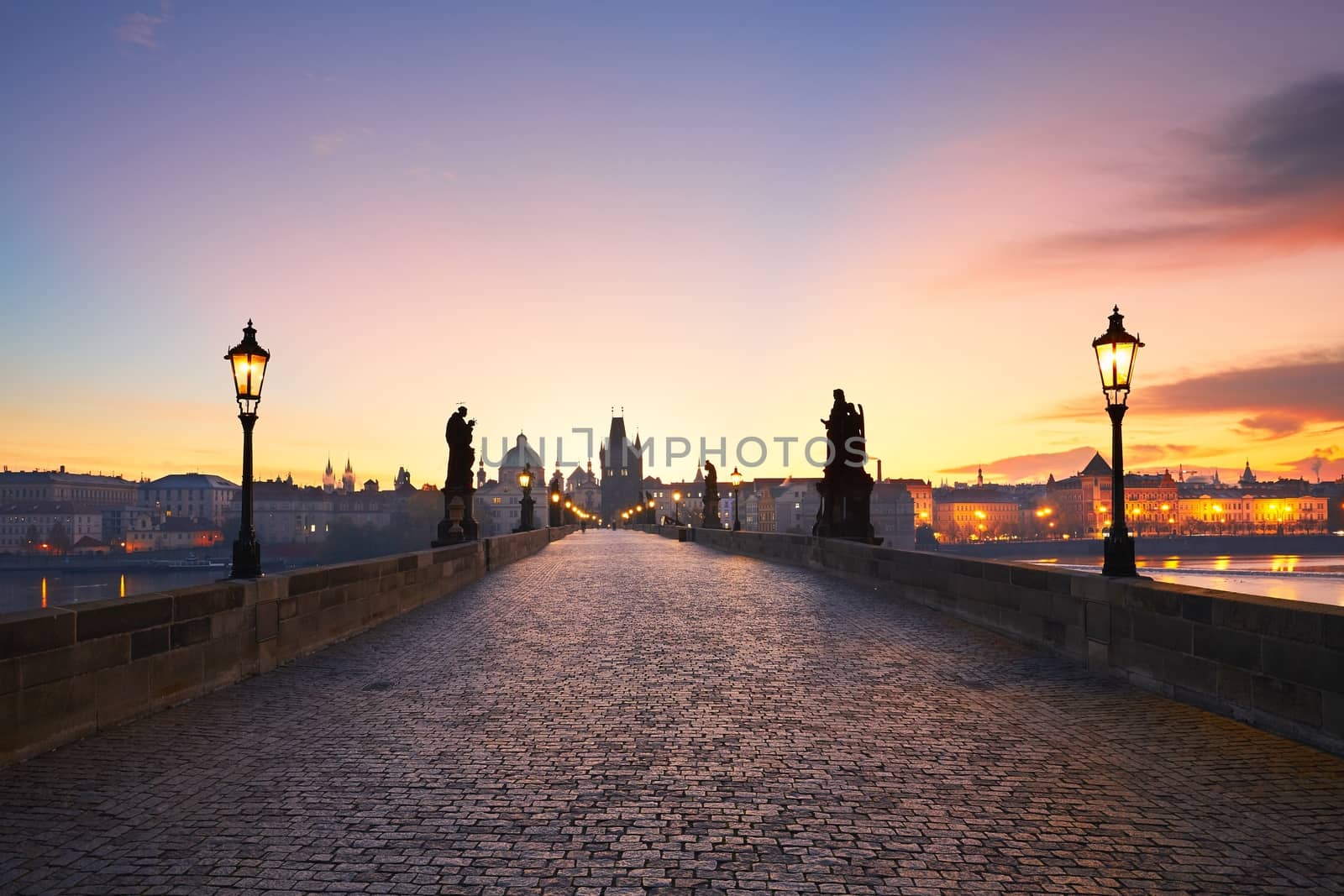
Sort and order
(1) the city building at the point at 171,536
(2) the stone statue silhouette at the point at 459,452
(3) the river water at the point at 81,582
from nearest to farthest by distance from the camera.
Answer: (2) the stone statue silhouette at the point at 459,452, (3) the river water at the point at 81,582, (1) the city building at the point at 171,536

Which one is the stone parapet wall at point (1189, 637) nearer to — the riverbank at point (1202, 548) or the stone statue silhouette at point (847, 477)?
the stone statue silhouette at point (847, 477)

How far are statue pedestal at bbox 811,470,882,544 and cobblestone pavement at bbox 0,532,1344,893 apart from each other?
14.2m

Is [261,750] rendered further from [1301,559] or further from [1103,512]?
[1103,512]

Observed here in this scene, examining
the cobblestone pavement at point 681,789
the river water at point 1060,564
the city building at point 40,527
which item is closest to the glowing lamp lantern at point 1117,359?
the cobblestone pavement at point 681,789

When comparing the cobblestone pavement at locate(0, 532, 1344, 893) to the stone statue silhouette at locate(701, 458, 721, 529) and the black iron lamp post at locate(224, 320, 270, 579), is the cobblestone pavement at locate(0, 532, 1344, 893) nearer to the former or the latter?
the black iron lamp post at locate(224, 320, 270, 579)

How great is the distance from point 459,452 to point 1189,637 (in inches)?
913

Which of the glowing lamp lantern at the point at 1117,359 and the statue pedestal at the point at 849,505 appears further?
the statue pedestal at the point at 849,505

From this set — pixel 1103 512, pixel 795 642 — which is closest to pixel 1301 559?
pixel 1103 512

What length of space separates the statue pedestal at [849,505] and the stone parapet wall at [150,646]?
563 inches

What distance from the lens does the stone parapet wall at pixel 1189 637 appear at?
618cm

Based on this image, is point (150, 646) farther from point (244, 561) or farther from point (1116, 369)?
point (1116, 369)

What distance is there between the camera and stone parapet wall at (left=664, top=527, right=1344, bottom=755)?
6180 mm

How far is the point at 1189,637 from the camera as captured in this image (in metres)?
7.60

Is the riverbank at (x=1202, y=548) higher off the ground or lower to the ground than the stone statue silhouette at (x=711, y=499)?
lower
